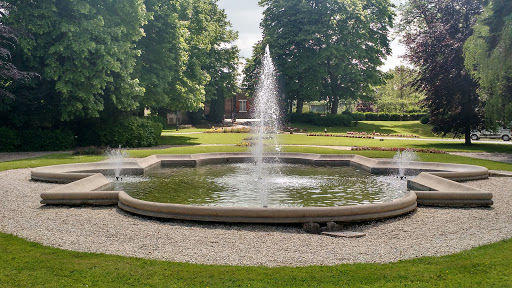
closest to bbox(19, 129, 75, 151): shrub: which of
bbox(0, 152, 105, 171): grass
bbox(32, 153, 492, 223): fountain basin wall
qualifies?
bbox(0, 152, 105, 171): grass

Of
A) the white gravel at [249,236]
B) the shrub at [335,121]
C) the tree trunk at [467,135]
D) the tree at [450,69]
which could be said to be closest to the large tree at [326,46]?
the shrub at [335,121]

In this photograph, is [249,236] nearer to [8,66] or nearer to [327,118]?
[8,66]

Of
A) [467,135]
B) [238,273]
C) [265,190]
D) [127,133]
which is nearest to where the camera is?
[238,273]

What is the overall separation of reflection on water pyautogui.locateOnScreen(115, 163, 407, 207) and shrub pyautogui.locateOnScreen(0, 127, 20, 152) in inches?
429

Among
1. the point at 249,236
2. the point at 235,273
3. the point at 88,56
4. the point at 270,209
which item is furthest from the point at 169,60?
the point at 235,273

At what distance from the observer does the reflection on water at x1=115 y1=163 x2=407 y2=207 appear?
11922 millimetres

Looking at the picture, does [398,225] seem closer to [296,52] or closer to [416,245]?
[416,245]

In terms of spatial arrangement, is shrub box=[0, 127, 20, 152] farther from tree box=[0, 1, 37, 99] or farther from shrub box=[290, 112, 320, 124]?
shrub box=[290, 112, 320, 124]

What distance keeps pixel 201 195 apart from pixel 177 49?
65.4ft

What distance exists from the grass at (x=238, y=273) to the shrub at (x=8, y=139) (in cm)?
1914

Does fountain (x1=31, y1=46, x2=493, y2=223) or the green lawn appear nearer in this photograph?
the green lawn

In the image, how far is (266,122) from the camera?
56.4 metres

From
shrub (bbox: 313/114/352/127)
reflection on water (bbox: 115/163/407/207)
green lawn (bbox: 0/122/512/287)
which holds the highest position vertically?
shrub (bbox: 313/114/352/127)

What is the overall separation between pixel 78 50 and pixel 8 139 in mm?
6188
